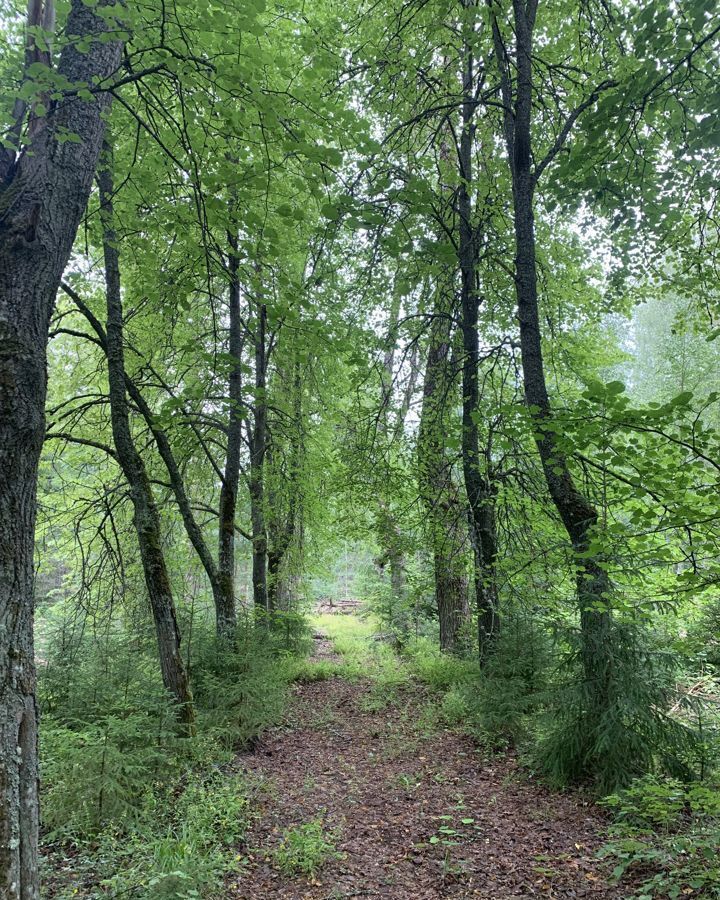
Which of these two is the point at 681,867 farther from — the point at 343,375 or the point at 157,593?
the point at 343,375

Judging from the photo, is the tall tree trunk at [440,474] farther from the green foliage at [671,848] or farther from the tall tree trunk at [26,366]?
the tall tree trunk at [26,366]

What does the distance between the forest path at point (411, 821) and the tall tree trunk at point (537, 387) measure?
3.64ft

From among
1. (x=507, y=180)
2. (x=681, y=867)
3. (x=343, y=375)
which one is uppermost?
(x=507, y=180)

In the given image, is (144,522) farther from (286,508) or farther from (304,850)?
(286,508)

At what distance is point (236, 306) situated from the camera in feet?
25.4

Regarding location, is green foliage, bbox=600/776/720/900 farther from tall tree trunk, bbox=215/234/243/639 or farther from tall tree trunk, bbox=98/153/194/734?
tall tree trunk, bbox=215/234/243/639

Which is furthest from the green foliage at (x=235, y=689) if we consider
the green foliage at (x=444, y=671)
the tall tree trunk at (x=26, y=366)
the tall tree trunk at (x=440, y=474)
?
the tall tree trunk at (x=26, y=366)

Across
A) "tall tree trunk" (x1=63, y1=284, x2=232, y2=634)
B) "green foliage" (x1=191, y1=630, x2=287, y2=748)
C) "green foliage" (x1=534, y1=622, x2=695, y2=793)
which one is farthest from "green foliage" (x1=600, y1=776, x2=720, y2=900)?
"tall tree trunk" (x1=63, y1=284, x2=232, y2=634)

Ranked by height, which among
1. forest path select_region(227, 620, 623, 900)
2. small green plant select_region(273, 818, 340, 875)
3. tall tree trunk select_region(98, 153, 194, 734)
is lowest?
forest path select_region(227, 620, 623, 900)

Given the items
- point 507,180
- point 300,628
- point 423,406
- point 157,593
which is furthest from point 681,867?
point 300,628

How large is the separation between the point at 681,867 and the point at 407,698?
488cm

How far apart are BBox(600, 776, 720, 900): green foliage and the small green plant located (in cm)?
190

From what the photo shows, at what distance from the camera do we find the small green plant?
3664 millimetres

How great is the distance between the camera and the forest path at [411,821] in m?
3.48
